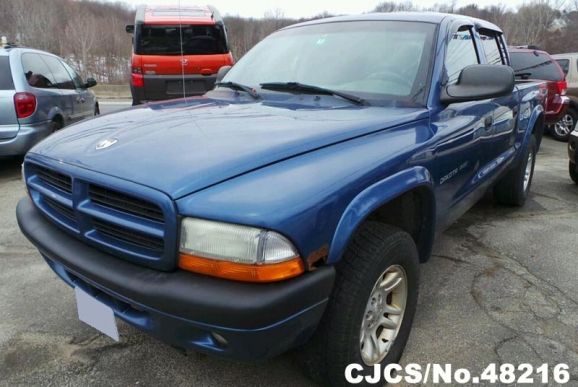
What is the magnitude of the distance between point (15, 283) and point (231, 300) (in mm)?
2287

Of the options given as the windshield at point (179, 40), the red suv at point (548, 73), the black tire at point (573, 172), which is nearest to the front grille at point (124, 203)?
the black tire at point (573, 172)

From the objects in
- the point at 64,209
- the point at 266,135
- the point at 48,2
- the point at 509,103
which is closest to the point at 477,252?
the point at 509,103

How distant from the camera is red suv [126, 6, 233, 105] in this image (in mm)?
8000

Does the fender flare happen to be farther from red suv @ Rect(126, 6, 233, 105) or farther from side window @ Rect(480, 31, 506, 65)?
red suv @ Rect(126, 6, 233, 105)

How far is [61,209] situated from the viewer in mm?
2082

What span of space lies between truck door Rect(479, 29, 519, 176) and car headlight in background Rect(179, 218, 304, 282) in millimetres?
2185

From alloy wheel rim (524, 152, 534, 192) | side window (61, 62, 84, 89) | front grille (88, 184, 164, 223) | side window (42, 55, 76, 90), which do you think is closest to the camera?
front grille (88, 184, 164, 223)

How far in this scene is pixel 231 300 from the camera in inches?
60.1

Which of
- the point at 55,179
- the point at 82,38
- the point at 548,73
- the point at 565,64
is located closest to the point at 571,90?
the point at 565,64

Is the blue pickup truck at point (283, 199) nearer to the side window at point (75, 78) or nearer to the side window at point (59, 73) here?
the side window at point (59, 73)

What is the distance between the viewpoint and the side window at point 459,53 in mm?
2848

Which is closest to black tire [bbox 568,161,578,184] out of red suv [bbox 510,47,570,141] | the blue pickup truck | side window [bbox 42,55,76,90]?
red suv [bbox 510,47,570,141]

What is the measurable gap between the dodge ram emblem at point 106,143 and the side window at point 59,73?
5.26 m

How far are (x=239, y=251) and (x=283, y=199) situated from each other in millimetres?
227
